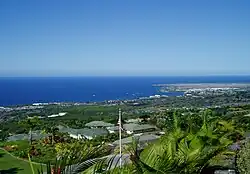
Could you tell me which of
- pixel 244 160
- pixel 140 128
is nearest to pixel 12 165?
pixel 244 160

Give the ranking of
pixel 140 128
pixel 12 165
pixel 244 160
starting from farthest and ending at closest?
pixel 140 128, pixel 12 165, pixel 244 160

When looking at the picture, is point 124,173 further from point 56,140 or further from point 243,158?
point 56,140

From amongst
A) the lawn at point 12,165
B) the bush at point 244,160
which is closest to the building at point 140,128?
the lawn at point 12,165

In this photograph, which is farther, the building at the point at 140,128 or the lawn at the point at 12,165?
the building at the point at 140,128

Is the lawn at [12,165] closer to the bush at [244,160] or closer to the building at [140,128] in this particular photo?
the bush at [244,160]

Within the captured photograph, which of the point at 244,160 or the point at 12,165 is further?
the point at 12,165

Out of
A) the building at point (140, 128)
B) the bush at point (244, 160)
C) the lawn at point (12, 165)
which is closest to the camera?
the bush at point (244, 160)

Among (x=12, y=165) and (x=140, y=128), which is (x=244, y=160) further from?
(x=140, y=128)

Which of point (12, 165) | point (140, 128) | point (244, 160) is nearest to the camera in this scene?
point (244, 160)
